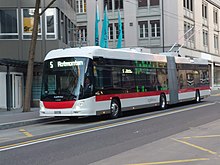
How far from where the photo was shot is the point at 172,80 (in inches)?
987

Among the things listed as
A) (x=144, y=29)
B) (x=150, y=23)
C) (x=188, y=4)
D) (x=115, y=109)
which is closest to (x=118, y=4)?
(x=144, y=29)

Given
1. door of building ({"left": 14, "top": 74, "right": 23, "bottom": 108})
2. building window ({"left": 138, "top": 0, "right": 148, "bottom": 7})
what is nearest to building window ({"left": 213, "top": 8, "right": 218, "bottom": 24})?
building window ({"left": 138, "top": 0, "right": 148, "bottom": 7})

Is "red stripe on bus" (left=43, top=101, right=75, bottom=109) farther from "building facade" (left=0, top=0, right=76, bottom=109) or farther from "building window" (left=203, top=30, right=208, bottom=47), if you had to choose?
"building window" (left=203, top=30, right=208, bottom=47)

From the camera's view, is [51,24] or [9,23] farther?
[51,24]

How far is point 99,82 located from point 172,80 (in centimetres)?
876

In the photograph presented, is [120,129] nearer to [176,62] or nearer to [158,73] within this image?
[158,73]

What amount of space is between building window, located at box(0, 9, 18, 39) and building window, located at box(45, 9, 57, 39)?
7.14ft

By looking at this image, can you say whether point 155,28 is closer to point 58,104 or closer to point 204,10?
point 204,10

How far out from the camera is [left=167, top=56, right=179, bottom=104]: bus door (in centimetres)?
2475

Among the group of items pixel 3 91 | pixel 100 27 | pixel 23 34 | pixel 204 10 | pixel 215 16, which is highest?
pixel 204 10

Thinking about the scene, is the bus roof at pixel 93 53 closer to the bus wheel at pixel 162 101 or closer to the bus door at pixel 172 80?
the bus wheel at pixel 162 101

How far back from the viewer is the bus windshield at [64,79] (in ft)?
55.0

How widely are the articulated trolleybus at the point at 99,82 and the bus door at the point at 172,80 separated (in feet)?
3.22

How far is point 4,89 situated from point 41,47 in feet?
15.0
